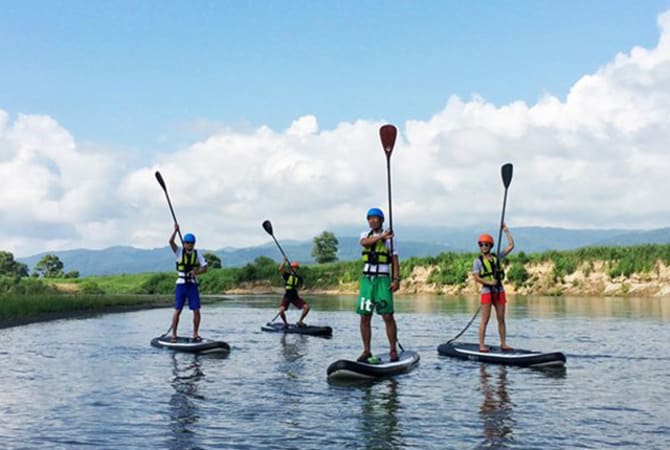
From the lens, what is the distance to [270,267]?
88875mm

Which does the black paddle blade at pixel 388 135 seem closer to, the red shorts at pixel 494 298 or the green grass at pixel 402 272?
the red shorts at pixel 494 298

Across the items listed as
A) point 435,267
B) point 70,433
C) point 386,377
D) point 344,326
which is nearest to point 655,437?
point 386,377

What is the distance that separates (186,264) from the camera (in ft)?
52.0

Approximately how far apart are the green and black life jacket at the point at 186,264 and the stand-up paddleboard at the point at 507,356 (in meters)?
5.60

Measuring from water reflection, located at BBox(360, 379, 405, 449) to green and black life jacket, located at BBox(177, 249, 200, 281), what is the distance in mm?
6118

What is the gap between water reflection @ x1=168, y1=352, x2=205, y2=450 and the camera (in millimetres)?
7613

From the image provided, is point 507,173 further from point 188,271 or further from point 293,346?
point 188,271

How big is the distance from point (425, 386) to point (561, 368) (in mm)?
3215

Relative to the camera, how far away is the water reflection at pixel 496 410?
24.8 ft

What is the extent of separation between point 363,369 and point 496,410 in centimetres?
266

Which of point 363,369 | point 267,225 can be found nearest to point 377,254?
point 363,369

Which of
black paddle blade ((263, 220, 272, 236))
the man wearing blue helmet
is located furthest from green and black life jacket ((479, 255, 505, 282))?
black paddle blade ((263, 220, 272, 236))

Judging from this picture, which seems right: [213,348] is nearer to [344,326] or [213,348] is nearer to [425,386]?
[425,386]

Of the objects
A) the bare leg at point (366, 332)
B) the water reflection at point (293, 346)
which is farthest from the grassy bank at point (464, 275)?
the bare leg at point (366, 332)
